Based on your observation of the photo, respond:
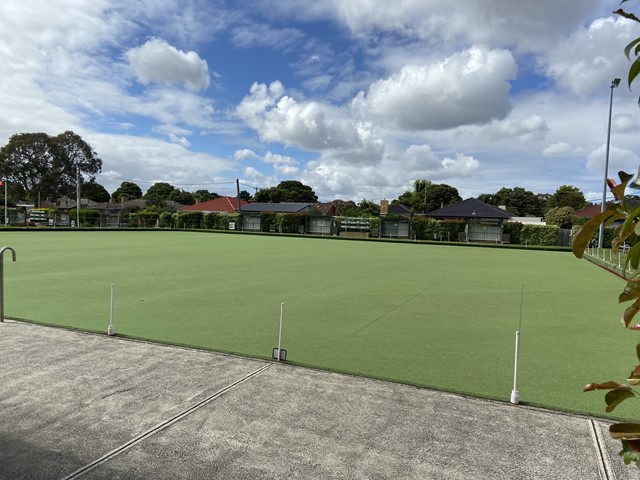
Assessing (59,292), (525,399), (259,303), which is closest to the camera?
(525,399)

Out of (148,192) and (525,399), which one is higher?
(148,192)

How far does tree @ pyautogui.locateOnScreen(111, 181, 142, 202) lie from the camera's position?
118938mm

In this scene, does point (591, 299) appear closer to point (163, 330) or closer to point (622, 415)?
point (622, 415)

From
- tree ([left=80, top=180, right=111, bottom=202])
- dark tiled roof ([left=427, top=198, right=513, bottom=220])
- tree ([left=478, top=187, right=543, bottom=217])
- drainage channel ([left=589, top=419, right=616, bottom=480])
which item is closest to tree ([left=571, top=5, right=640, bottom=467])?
drainage channel ([left=589, top=419, right=616, bottom=480])

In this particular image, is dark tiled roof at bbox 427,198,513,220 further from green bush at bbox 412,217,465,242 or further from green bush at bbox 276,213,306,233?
green bush at bbox 276,213,306,233

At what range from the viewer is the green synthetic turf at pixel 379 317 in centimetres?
541

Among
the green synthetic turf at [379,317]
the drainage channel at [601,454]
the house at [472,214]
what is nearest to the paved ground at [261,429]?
the drainage channel at [601,454]

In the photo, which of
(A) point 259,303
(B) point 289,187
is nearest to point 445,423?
(A) point 259,303

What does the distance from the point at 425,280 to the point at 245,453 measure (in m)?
11.3

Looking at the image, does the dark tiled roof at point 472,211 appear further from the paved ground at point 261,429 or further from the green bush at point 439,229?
the paved ground at point 261,429

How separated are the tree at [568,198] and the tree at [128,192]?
101427mm

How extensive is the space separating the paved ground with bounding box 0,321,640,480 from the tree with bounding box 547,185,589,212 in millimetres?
87837

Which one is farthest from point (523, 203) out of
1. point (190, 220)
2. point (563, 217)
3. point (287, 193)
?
point (190, 220)

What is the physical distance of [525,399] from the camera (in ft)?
14.7
